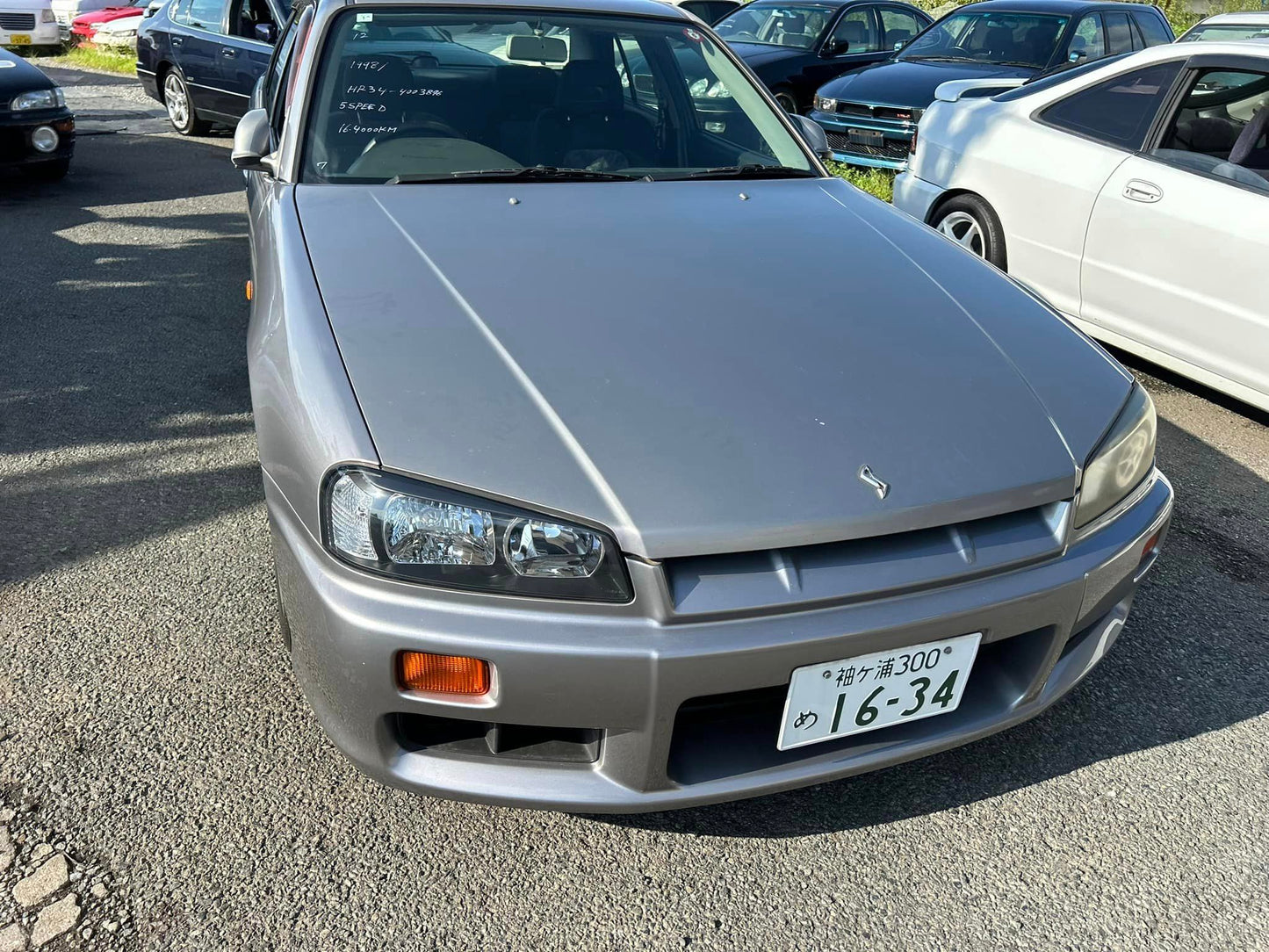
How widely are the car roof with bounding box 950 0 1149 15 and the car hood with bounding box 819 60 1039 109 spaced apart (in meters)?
0.70

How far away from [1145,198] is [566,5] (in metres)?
2.35

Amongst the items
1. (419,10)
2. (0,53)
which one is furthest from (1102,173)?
(0,53)

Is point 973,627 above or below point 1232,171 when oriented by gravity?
below

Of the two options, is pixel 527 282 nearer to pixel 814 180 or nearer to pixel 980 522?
pixel 980 522

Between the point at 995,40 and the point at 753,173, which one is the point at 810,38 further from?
the point at 753,173

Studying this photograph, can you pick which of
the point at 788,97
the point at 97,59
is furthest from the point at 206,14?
the point at 97,59

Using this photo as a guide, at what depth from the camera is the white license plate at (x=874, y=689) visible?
1.70 m

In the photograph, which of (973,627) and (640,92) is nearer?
(973,627)

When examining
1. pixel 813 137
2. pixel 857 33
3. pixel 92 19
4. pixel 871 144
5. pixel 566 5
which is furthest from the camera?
pixel 92 19

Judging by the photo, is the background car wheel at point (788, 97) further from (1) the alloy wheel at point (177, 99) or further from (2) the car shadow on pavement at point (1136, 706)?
(2) the car shadow on pavement at point (1136, 706)

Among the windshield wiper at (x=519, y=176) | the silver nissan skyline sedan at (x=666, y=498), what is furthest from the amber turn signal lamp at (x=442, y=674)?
the windshield wiper at (x=519, y=176)

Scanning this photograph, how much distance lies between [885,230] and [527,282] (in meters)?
1.07

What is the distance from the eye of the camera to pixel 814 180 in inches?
122

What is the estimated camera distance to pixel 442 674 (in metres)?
1.64
